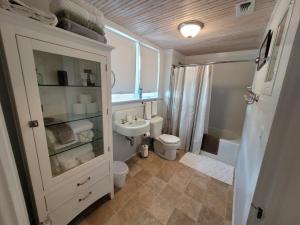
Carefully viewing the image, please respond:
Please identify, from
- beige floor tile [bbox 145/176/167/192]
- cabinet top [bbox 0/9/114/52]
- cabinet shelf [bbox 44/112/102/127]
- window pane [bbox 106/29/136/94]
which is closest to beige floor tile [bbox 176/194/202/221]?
beige floor tile [bbox 145/176/167/192]

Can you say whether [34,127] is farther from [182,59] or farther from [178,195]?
[182,59]

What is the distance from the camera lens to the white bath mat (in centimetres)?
208

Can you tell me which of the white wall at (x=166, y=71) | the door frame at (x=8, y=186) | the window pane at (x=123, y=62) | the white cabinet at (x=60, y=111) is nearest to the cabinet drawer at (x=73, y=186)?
the white cabinet at (x=60, y=111)

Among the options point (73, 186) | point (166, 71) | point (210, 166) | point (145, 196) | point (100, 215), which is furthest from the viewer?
point (166, 71)

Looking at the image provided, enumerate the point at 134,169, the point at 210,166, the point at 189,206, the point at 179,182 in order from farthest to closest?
the point at 210,166 < the point at 134,169 < the point at 179,182 < the point at 189,206

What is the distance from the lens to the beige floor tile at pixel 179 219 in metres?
1.36

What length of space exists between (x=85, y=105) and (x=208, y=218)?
71.1 inches

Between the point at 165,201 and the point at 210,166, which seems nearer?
the point at 165,201

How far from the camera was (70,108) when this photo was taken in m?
1.28

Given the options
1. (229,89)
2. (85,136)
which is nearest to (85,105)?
(85,136)

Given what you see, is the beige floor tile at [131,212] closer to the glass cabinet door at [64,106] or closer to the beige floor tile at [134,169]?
the beige floor tile at [134,169]

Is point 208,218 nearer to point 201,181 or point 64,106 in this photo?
point 201,181

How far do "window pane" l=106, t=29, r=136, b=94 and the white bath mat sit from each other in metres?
1.69

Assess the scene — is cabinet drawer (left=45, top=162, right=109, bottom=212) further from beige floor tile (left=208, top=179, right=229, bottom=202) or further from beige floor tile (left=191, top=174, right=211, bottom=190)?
beige floor tile (left=208, top=179, right=229, bottom=202)
